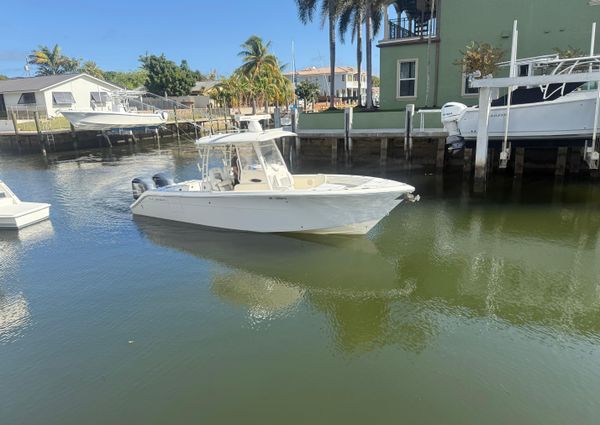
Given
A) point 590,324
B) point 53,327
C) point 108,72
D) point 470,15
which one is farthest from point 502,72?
point 108,72

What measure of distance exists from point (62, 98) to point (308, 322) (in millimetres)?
41456

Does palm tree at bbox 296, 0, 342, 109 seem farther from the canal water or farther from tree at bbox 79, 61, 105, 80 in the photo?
tree at bbox 79, 61, 105, 80

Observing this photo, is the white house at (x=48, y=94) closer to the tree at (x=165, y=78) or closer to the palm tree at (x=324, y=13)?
the tree at (x=165, y=78)

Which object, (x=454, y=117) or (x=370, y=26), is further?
(x=370, y=26)

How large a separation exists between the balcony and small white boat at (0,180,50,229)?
1780cm

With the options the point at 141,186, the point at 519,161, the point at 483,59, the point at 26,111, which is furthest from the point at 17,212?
the point at 26,111

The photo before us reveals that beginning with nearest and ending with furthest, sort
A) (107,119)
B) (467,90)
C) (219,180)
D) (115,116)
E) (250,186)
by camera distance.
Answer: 1. (250,186)
2. (219,180)
3. (467,90)
4. (107,119)
5. (115,116)

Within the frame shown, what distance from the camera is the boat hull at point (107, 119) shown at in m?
30.7

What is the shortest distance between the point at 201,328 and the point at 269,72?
156ft

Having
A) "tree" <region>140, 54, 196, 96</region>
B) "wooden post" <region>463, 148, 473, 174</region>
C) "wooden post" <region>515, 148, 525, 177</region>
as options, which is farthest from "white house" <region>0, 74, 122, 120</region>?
"wooden post" <region>515, 148, 525, 177</region>

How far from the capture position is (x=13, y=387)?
5.33 m

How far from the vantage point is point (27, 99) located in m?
39.0

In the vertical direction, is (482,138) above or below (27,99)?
below

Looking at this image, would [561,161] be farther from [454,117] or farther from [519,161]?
[454,117]
